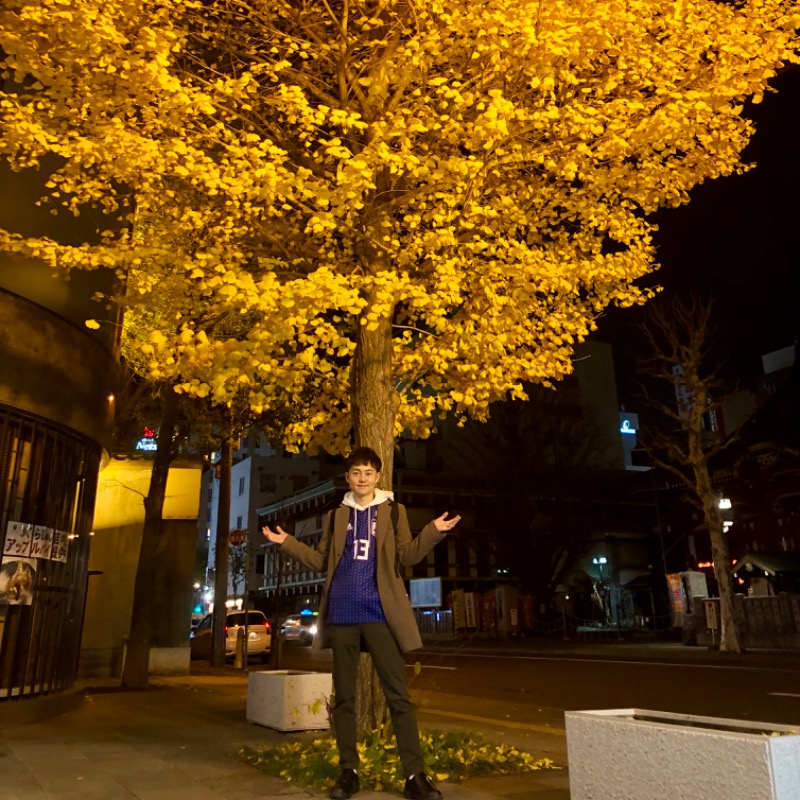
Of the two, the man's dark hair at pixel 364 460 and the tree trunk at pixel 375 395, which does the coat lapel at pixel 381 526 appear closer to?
the man's dark hair at pixel 364 460

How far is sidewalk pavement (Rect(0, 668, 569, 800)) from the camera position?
4.27 meters

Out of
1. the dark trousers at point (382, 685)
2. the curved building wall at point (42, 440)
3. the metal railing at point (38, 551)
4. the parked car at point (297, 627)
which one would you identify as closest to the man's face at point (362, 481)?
the dark trousers at point (382, 685)

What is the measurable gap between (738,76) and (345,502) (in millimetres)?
5274

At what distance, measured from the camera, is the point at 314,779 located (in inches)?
174

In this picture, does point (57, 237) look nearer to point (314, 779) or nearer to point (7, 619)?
point (7, 619)

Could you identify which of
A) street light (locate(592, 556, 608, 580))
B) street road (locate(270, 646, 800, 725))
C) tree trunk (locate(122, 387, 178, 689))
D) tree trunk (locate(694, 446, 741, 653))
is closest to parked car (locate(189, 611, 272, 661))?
street road (locate(270, 646, 800, 725))

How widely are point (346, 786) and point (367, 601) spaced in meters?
1.01

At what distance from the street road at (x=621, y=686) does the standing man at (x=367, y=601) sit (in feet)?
17.5

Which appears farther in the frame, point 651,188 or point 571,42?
point 651,188

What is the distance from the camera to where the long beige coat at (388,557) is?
414 centimetres


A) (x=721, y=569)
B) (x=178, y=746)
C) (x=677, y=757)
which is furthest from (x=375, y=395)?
(x=721, y=569)

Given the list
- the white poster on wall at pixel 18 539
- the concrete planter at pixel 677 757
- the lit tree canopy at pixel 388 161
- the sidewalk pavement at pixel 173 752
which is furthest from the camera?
the white poster on wall at pixel 18 539

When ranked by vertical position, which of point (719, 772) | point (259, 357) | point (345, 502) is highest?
point (259, 357)

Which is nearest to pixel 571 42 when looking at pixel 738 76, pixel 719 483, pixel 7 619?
pixel 738 76
